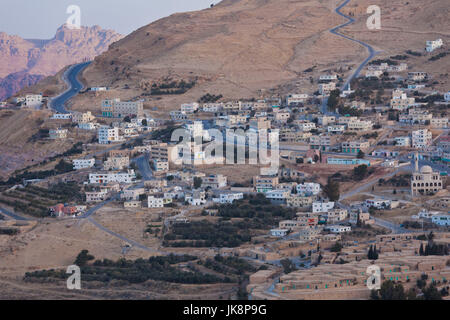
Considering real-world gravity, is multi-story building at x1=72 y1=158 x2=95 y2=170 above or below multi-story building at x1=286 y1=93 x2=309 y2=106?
below

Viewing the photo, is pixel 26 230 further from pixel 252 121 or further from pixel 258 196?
pixel 252 121

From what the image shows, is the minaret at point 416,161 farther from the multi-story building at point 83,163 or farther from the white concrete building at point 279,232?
the multi-story building at point 83,163

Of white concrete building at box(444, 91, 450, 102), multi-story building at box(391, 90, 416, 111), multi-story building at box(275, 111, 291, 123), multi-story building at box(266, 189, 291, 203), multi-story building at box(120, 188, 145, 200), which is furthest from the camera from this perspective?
multi-story building at box(275, 111, 291, 123)

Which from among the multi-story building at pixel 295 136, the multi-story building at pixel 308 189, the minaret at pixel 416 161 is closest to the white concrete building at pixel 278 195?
the multi-story building at pixel 308 189

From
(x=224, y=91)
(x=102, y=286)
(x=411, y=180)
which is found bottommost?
(x=102, y=286)

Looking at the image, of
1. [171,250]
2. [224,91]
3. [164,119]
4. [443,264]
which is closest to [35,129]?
[164,119]

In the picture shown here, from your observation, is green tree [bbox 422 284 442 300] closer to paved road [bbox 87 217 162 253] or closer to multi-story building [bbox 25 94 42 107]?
paved road [bbox 87 217 162 253]

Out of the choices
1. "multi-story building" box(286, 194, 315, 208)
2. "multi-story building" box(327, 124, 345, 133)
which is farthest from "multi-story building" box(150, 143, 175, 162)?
"multi-story building" box(286, 194, 315, 208)
